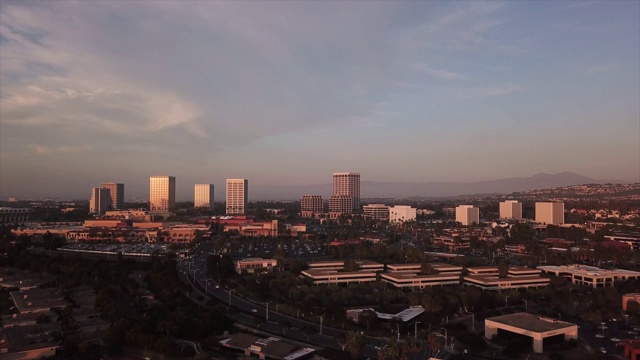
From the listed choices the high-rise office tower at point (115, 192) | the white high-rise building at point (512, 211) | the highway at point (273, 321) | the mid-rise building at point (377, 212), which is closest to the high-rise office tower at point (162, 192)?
the high-rise office tower at point (115, 192)

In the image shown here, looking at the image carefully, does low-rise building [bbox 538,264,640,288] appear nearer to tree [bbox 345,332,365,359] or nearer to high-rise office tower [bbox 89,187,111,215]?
tree [bbox 345,332,365,359]

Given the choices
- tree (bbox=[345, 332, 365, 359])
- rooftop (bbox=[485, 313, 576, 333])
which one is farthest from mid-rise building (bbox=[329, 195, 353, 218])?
tree (bbox=[345, 332, 365, 359])

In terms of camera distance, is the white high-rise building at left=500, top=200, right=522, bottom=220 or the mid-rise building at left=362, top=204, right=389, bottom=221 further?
the mid-rise building at left=362, top=204, right=389, bottom=221

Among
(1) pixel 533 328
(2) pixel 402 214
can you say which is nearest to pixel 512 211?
(2) pixel 402 214

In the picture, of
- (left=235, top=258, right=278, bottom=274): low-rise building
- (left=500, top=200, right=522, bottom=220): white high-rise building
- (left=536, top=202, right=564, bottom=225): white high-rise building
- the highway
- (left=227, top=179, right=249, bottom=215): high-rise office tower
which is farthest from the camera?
(left=227, top=179, right=249, bottom=215): high-rise office tower

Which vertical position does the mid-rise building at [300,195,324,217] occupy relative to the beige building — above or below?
above

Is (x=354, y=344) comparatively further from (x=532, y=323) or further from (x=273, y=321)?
(x=532, y=323)

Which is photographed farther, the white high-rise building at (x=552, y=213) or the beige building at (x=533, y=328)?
the white high-rise building at (x=552, y=213)

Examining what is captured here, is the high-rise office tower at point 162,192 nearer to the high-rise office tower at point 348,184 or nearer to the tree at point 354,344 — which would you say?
the high-rise office tower at point 348,184
